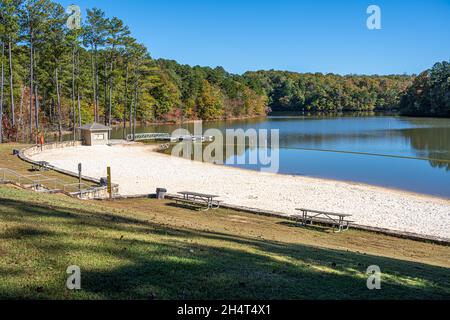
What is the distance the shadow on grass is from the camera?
18.8 ft

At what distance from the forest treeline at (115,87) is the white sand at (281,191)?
13546 millimetres

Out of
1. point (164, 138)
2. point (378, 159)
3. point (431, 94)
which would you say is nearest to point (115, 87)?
point (164, 138)

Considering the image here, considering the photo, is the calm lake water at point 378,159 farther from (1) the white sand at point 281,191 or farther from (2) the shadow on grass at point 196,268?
(2) the shadow on grass at point 196,268

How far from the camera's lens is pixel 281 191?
22.5 m

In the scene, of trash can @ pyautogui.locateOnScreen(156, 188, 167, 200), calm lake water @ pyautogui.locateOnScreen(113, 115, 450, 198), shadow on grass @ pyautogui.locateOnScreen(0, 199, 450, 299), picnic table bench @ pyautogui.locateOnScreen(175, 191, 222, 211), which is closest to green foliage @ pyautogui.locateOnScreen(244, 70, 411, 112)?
calm lake water @ pyautogui.locateOnScreen(113, 115, 450, 198)

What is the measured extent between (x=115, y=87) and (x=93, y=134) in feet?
86.7

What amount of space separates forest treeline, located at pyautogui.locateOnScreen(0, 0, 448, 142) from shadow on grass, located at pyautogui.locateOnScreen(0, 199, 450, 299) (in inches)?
1298

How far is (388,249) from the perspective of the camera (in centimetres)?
1196

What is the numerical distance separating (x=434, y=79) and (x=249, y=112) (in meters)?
50.4

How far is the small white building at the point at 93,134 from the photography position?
141ft

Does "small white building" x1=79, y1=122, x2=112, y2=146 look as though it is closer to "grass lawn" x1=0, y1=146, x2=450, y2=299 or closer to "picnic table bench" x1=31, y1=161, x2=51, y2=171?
"picnic table bench" x1=31, y1=161, x2=51, y2=171

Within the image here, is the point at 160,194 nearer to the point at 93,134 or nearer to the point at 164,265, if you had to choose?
the point at 164,265

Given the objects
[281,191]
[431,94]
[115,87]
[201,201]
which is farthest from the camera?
[431,94]

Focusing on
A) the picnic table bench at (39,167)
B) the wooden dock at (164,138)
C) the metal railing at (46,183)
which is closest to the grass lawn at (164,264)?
the metal railing at (46,183)
